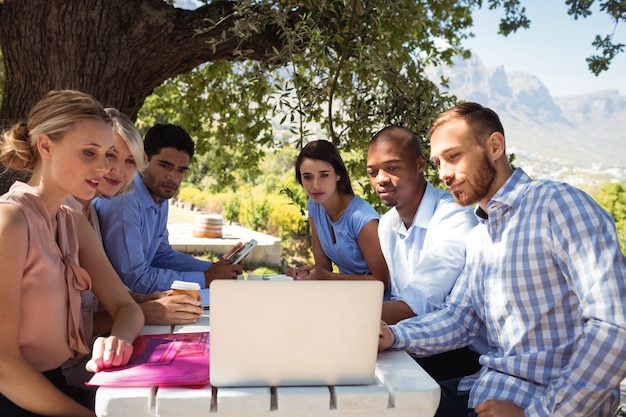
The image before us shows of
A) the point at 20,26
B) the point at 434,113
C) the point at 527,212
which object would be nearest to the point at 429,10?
the point at 434,113

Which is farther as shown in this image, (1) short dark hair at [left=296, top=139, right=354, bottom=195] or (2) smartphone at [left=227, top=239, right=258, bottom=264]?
(1) short dark hair at [left=296, top=139, right=354, bottom=195]

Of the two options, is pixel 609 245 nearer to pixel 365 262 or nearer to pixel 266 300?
pixel 266 300

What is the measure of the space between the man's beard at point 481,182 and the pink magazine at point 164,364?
1020mm

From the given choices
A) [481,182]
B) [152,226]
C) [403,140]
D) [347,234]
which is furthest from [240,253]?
[481,182]

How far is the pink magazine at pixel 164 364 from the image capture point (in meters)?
1.47

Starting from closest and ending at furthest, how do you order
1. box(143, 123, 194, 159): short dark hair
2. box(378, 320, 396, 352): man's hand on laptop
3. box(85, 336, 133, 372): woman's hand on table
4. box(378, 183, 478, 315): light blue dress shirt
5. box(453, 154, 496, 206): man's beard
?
box(85, 336, 133, 372): woman's hand on table
box(378, 320, 396, 352): man's hand on laptop
box(453, 154, 496, 206): man's beard
box(378, 183, 478, 315): light blue dress shirt
box(143, 123, 194, 159): short dark hair

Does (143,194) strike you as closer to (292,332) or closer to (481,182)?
(481,182)

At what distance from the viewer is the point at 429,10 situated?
555 centimetres

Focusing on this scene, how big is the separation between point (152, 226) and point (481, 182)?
6.44 feet

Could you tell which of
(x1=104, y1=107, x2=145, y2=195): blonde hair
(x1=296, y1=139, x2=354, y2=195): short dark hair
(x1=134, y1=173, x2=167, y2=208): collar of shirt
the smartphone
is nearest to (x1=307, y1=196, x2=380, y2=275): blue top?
(x1=296, y1=139, x2=354, y2=195): short dark hair

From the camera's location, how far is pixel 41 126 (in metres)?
1.91

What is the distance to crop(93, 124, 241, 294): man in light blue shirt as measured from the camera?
9.55 feet

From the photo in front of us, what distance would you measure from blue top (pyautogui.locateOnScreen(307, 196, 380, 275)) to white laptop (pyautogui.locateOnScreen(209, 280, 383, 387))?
203 cm

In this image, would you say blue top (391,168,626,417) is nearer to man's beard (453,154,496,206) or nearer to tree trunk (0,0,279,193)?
man's beard (453,154,496,206)
